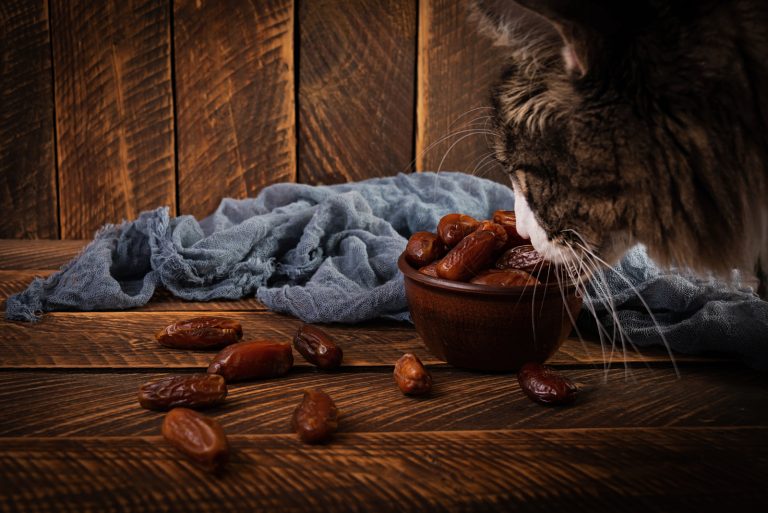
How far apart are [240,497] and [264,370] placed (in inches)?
11.7

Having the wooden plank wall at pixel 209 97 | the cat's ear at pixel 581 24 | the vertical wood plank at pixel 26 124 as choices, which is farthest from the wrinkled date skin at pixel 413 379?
the vertical wood plank at pixel 26 124

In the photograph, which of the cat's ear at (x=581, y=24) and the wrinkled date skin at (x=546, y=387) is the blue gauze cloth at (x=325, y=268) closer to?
the wrinkled date skin at (x=546, y=387)

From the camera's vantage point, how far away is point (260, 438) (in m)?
0.82

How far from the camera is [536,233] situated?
3.04 feet

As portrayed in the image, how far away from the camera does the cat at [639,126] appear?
0.73 meters

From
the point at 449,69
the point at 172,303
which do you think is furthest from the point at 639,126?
the point at 449,69

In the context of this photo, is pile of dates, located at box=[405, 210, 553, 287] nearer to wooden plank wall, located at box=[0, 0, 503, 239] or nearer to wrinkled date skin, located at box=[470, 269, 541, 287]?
wrinkled date skin, located at box=[470, 269, 541, 287]

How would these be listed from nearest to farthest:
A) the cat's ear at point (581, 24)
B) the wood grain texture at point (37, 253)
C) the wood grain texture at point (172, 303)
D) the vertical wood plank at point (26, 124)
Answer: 1. the cat's ear at point (581, 24)
2. the wood grain texture at point (172, 303)
3. the wood grain texture at point (37, 253)
4. the vertical wood plank at point (26, 124)

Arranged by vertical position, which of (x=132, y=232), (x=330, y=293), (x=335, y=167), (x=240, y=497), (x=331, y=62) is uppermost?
(x=331, y=62)

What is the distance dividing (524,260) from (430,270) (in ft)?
0.46

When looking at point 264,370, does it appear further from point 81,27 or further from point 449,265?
point 81,27

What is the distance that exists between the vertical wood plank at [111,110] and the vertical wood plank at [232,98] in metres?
0.05

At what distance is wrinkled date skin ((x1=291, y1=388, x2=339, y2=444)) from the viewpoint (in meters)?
0.80

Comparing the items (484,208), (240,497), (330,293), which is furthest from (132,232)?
(240,497)
